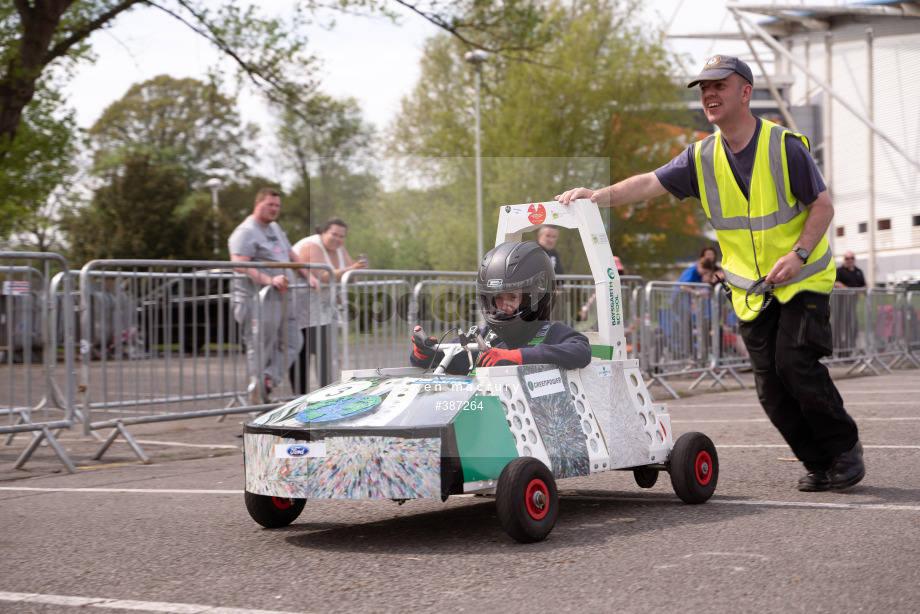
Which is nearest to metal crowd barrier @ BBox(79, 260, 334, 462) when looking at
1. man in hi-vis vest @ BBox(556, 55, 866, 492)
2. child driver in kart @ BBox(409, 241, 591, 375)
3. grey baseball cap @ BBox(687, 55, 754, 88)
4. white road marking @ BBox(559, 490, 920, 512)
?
child driver in kart @ BBox(409, 241, 591, 375)

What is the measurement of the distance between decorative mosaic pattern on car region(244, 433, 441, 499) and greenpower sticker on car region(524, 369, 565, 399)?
602 millimetres

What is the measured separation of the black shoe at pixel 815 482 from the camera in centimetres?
568

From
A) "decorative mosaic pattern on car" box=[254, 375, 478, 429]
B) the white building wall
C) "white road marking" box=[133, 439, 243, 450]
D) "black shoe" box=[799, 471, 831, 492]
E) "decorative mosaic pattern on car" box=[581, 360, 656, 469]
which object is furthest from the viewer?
the white building wall

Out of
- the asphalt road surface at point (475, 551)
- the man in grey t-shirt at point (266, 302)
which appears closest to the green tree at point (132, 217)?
the man in grey t-shirt at point (266, 302)

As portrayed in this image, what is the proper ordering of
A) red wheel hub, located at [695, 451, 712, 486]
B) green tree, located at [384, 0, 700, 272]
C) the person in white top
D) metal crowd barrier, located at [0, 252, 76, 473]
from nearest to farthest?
1. red wheel hub, located at [695, 451, 712, 486]
2. metal crowd barrier, located at [0, 252, 76, 473]
3. the person in white top
4. green tree, located at [384, 0, 700, 272]

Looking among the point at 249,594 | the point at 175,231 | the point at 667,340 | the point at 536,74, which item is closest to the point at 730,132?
the point at 249,594

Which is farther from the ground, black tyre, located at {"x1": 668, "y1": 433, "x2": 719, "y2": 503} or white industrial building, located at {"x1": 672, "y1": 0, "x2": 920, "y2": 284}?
white industrial building, located at {"x1": 672, "y1": 0, "x2": 920, "y2": 284}

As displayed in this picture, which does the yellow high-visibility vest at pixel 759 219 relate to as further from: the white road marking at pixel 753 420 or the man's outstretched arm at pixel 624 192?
the white road marking at pixel 753 420

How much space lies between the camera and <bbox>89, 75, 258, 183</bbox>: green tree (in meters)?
56.1

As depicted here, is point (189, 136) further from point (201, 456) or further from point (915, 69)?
point (201, 456)

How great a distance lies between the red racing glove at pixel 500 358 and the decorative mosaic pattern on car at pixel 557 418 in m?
0.09

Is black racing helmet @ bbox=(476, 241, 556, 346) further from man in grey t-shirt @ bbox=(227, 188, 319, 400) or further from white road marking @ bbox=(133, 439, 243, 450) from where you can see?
man in grey t-shirt @ bbox=(227, 188, 319, 400)

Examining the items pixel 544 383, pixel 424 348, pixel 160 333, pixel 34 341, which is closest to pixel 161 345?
pixel 160 333

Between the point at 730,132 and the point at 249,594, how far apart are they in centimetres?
333
